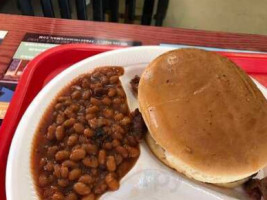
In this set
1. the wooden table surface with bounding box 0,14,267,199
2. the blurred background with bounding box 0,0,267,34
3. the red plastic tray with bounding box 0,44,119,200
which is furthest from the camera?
the blurred background with bounding box 0,0,267,34

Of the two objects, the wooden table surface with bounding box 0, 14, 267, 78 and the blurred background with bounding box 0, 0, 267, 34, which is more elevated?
the wooden table surface with bounding box 0, 14, 267, 78

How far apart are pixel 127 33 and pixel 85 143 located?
0.89 metres

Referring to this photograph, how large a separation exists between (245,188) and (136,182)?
0.39 meters

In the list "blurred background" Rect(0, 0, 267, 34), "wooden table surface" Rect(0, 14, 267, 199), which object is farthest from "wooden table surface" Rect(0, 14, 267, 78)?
"blurred background" Rect(0, 0, 267, 34)

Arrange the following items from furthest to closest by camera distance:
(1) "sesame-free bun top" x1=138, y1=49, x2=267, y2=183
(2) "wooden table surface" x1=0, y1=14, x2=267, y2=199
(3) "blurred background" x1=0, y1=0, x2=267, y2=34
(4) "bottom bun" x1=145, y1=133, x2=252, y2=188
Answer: (3) "blurred background" x1=0, y1=0, x2=267, y2=34
(2) "wooden table surface" x1=0, y1=14, x2=267, y2=199
(4) "bottom bun" x1=145, y1=133, x2=252, y2=188
(1) "sesame-free bun top" x1=138, y1=49, x2=267, y2=183

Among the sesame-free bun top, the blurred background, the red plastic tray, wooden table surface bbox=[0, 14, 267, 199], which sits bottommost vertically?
the blurred background

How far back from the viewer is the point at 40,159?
1147 millimetres

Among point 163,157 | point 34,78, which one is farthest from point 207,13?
point 163,157

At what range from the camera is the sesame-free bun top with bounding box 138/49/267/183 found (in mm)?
1016

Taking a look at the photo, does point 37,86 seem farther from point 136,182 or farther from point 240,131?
point 240,131

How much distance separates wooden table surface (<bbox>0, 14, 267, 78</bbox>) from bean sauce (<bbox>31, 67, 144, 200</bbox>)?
58 centimetres

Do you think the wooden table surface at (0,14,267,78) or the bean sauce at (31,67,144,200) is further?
the wooden table surface at (0,14,267,78)

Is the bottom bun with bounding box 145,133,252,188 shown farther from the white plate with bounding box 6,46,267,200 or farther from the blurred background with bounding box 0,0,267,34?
the blurred background with bounding box 0,0,267,34

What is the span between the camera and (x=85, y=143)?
1171mm
